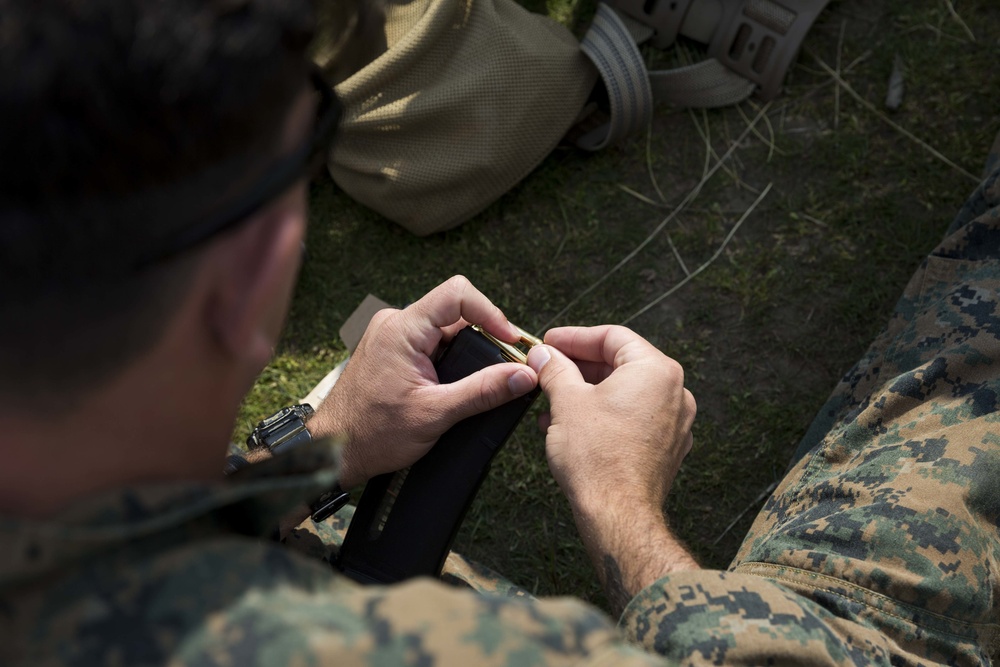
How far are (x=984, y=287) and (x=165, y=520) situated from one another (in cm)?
205

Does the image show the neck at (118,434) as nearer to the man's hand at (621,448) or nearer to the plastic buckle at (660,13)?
the man's hand at (621,448)

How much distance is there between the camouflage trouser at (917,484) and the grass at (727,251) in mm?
544

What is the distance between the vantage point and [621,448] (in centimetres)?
181

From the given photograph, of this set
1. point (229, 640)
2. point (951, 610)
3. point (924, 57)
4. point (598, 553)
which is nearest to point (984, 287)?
point (951, 610)

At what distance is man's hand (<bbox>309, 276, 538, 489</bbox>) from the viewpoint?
1.97 m

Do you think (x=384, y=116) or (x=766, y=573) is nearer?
(x=766, y=573)

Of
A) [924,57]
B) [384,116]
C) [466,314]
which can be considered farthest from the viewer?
[924,57]

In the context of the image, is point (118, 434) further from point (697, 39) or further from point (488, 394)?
point (697, 39)

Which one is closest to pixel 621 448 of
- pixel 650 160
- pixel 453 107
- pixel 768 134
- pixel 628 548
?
pixel 628 548

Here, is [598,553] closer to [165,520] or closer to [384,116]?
[165,520]

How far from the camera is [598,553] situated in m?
1.73

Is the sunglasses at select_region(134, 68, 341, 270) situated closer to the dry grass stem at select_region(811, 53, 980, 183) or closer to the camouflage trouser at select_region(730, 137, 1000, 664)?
the camouflage trouser at select_region(730, 137, 1000, 664)

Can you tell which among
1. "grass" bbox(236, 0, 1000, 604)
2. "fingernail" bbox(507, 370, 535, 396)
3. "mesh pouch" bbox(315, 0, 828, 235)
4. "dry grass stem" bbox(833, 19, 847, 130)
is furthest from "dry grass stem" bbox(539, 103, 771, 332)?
"fingernail" bbox(507, 370, 535, 396)

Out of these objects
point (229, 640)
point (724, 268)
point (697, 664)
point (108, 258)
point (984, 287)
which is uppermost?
point (108, 258)
